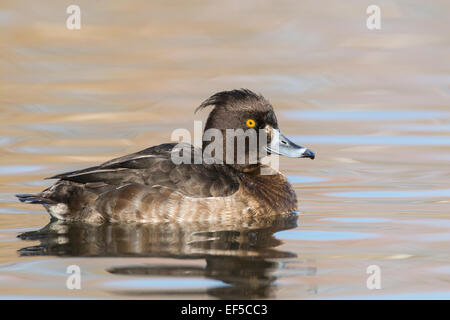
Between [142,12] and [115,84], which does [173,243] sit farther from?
[142,12]

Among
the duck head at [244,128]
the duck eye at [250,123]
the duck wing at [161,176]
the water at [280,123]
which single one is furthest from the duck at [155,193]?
the duck eye at [250,123]

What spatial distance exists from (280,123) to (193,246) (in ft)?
17.6

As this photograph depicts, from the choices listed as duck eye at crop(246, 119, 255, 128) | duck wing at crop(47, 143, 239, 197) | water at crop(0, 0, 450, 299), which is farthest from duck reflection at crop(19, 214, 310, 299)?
duck eye at crop(246, 119, 255, 128)

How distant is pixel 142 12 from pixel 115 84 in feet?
10.8

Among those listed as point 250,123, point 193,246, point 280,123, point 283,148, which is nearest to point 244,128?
point 250,123

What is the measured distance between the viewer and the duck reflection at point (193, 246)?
6660mm

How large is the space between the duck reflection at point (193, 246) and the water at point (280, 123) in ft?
0.07

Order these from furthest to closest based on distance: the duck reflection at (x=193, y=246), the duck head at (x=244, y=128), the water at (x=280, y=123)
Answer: the duck head at (x=244, y=128) < the water at (x=280, y=123) < the duck reflection at (x=193, y=246)

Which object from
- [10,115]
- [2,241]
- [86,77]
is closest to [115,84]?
[86,77]

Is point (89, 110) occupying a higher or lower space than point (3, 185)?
higher

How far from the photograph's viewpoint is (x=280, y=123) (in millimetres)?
12672

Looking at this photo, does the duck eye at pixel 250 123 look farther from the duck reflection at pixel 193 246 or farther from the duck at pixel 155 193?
the duck reflection at pixel 193 246

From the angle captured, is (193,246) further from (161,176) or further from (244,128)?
(244,128)

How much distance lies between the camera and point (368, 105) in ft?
44.5
